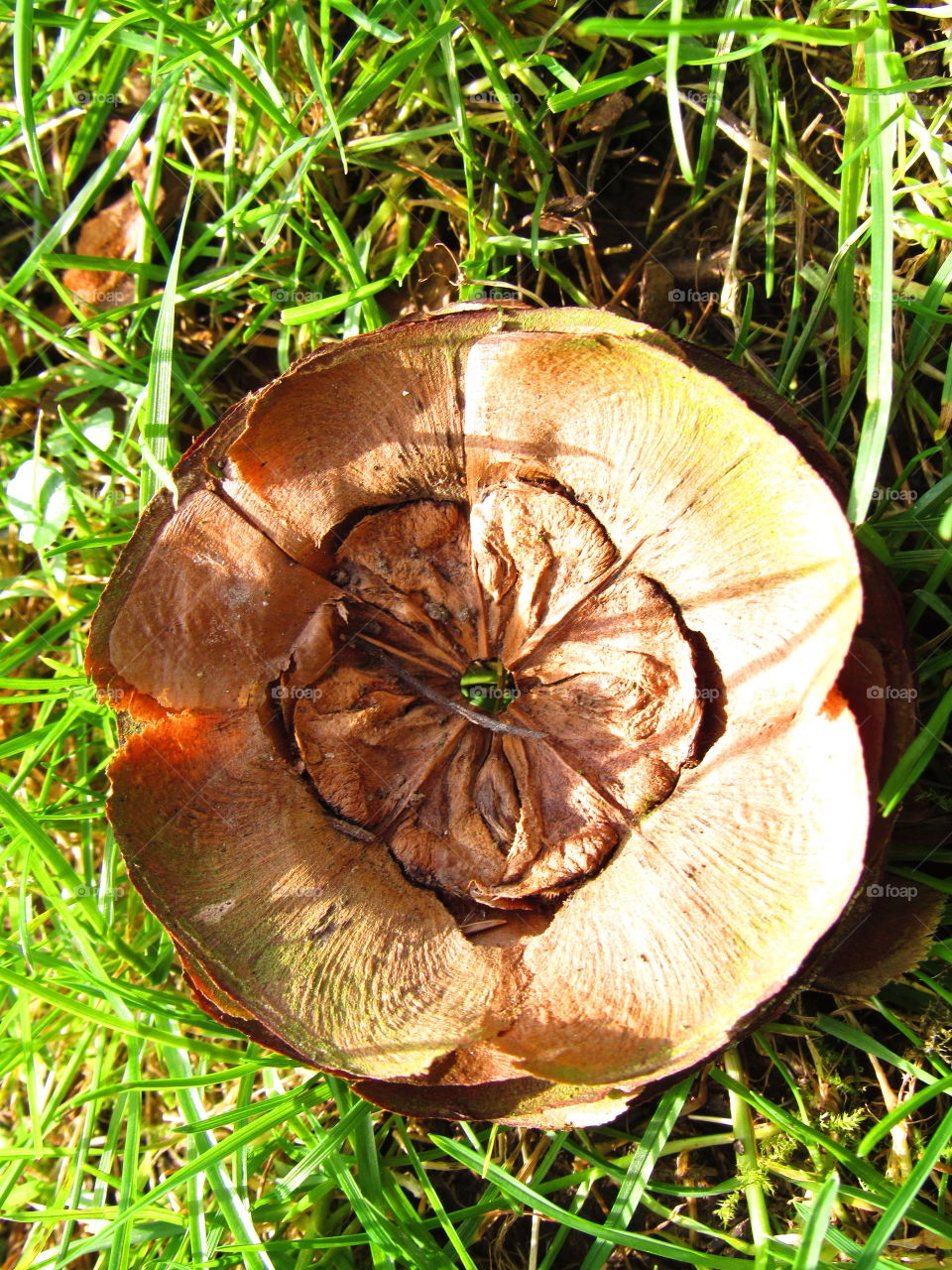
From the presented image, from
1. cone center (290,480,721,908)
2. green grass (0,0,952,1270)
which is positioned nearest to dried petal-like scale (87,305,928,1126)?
cone center (290,480,721,908)

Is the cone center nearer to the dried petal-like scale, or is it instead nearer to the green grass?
the dried petal-like scale

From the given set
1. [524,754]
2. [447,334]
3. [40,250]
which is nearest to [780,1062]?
[524,754]

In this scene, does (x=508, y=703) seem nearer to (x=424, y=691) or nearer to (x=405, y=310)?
(x=424, y=691)

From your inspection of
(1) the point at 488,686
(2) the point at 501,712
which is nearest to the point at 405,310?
(1) the point at 488,686

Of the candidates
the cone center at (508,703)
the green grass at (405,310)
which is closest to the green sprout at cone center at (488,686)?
the cone center at (508,703)

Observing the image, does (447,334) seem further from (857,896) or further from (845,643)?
(857,896)
